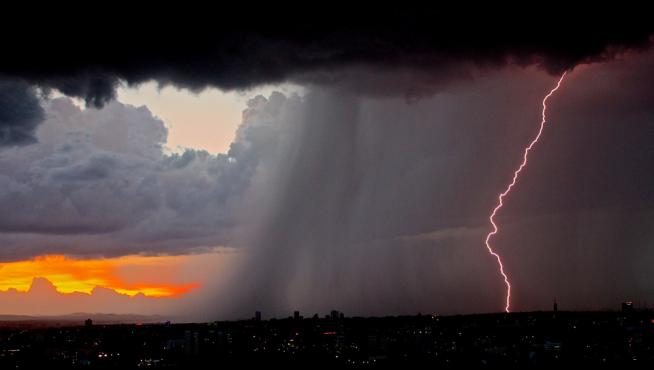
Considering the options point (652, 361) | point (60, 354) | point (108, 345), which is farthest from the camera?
point (108, 345)

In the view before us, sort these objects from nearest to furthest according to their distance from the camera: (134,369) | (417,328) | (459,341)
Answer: (134,369)
(459,341)
(417,328)

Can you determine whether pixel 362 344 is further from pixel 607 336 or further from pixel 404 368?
pixel 607 336

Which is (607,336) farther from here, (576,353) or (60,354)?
(60,354)

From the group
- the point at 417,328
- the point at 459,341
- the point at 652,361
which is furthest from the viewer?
the point at 417,328

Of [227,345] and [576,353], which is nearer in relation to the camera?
[576,353]

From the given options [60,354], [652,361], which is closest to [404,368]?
[652,361]

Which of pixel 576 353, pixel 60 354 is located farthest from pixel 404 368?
pixel 60 354
